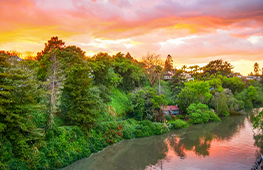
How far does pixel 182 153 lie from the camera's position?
26344 millimetres

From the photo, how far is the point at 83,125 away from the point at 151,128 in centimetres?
1473

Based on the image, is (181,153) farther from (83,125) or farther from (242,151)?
(83,125)

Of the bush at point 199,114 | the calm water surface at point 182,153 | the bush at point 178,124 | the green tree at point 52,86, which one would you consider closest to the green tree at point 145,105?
the bush at point 178,124

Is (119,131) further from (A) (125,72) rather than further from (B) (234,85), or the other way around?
(B) (234,85)

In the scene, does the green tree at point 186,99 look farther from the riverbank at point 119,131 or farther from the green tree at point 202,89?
the riverbank at point 119,131

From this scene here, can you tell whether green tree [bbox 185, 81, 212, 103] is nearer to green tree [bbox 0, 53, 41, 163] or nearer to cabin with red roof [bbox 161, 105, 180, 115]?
cabin with red roof [bbox 161, 105, 180, 115]

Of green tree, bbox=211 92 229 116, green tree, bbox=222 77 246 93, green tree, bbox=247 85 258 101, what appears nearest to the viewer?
green tree, bbox=211 92 229 116

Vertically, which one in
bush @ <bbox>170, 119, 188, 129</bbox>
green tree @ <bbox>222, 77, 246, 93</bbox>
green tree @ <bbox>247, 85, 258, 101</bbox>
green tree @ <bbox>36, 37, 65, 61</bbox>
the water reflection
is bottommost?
the water reflection

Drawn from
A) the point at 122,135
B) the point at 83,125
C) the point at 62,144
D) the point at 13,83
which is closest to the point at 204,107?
the point at 122,135

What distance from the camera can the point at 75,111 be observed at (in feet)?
85.3

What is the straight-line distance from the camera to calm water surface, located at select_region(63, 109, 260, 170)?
22219 mm

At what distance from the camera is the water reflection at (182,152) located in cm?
2241

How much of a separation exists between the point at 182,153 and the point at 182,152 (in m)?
0.44

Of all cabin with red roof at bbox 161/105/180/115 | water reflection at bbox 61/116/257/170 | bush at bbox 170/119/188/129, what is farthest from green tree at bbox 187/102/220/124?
water reflection at bbox 61/116/257/170
